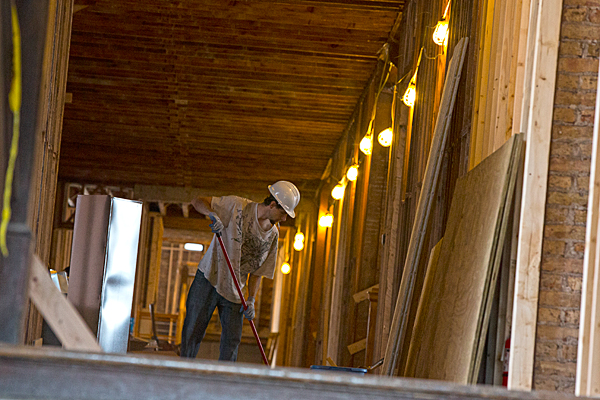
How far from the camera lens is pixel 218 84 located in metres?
10.6

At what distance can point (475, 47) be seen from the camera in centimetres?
497

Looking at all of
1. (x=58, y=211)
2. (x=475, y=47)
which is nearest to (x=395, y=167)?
(x=475, y=47)

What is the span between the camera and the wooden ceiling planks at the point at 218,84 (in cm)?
839

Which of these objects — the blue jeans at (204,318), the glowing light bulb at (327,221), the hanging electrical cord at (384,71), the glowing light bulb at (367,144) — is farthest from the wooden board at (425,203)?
the glowing light bulb at (327,221)

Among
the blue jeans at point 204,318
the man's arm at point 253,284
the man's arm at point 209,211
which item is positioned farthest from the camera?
the man's arm at point 253,284

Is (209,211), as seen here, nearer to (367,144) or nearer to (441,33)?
(441,33)

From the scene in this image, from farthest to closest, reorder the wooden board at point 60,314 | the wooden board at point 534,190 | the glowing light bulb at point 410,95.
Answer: the glowing light bulb at point 410,95
the wooden board at point 534,190
the wooden board at point 60,314


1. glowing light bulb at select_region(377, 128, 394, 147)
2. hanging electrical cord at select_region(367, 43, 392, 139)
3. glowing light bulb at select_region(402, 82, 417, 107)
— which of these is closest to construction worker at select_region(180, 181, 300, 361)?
glowing light bulb at select_region(402, 82, 417, 107)

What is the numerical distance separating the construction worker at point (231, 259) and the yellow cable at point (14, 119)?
3.75 metres

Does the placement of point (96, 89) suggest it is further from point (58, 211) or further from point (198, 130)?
point (58, 211)

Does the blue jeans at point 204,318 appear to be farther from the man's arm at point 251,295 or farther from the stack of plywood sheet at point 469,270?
the stack of plywood sheet at point 469,270

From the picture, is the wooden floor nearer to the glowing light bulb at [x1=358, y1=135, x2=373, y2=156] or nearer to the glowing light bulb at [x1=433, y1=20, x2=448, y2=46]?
the glowing light bulb at [x1=433, y1=20, x2=448, y2=46]

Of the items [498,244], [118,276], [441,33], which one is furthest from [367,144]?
[498,244]

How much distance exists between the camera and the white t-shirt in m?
6.64
